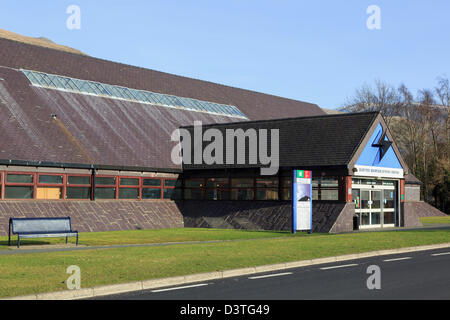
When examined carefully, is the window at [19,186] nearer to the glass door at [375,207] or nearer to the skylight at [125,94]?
the skylight at [125,94]

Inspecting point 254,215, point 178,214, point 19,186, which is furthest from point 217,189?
point 19,186

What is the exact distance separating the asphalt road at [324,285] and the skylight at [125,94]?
26.8m

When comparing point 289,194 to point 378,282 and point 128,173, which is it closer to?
point 128,173

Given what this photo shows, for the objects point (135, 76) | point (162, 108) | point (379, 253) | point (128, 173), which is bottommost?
point (379, 253)

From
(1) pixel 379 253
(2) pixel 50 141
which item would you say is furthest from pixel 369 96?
(1) pixel 379 253

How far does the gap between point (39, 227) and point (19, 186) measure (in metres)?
8.53

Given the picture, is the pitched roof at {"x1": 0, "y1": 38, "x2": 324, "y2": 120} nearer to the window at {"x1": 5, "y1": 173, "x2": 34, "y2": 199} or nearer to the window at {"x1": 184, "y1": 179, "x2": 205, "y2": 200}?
the window at {"x1": 184, "y1": 179, "x2": 205, "y2": 200}

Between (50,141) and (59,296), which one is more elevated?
(50,141)

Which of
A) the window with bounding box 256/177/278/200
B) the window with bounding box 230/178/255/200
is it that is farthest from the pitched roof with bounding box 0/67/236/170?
the window with bounding box 256/177/278/200

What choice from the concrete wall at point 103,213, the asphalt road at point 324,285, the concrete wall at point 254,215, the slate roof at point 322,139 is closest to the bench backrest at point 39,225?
the concrete wall at point 103,213

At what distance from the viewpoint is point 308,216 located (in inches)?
1149

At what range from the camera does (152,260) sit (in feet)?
51.1

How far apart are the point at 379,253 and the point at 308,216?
10727 millimetres

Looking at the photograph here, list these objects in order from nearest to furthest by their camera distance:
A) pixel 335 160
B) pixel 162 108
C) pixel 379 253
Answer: pixel 379 253 < pixel 335 160 < pixel 162 108
